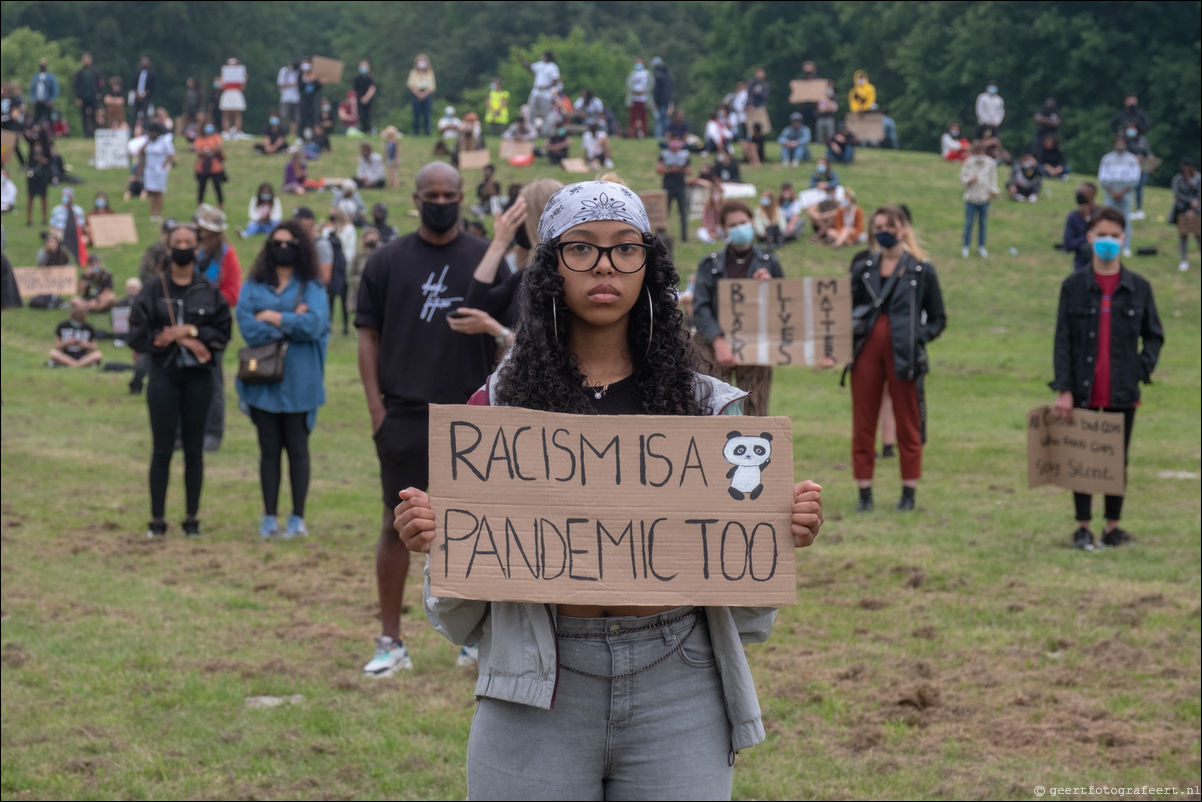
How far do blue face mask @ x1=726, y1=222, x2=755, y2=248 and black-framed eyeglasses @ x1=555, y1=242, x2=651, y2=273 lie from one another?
268 inches

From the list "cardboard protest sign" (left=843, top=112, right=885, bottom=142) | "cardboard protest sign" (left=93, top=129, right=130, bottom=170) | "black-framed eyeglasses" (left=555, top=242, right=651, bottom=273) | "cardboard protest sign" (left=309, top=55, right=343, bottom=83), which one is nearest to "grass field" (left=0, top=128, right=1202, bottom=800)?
"black-framed eyeglasses" (left=555, top=242, right=651, bottom=273)

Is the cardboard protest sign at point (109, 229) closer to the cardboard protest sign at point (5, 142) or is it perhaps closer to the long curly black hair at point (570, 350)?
the cardboard protest sign at point (5, 142)

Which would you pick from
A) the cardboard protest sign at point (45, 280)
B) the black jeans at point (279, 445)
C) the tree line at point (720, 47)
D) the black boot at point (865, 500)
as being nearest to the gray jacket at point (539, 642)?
the black jeans at point (279, 445)

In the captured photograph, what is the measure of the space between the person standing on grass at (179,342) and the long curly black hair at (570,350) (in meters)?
7.07

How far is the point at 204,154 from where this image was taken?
31.3 metres

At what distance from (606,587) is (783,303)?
724 cm

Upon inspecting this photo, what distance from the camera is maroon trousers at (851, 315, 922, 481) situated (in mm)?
10852

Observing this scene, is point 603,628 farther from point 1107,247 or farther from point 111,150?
point 111,150

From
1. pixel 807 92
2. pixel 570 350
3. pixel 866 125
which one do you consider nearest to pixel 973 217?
pixel 807 92

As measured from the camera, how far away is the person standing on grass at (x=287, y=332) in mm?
10133

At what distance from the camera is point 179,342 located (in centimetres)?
998

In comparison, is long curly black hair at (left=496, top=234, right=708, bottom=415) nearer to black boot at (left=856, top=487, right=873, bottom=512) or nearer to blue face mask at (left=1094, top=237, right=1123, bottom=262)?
blue face mask at (left=1094, top=237, right=1123, bottom=262)

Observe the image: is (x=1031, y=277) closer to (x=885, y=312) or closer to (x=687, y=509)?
(x=885, y=312)

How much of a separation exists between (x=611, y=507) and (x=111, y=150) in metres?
39.0
